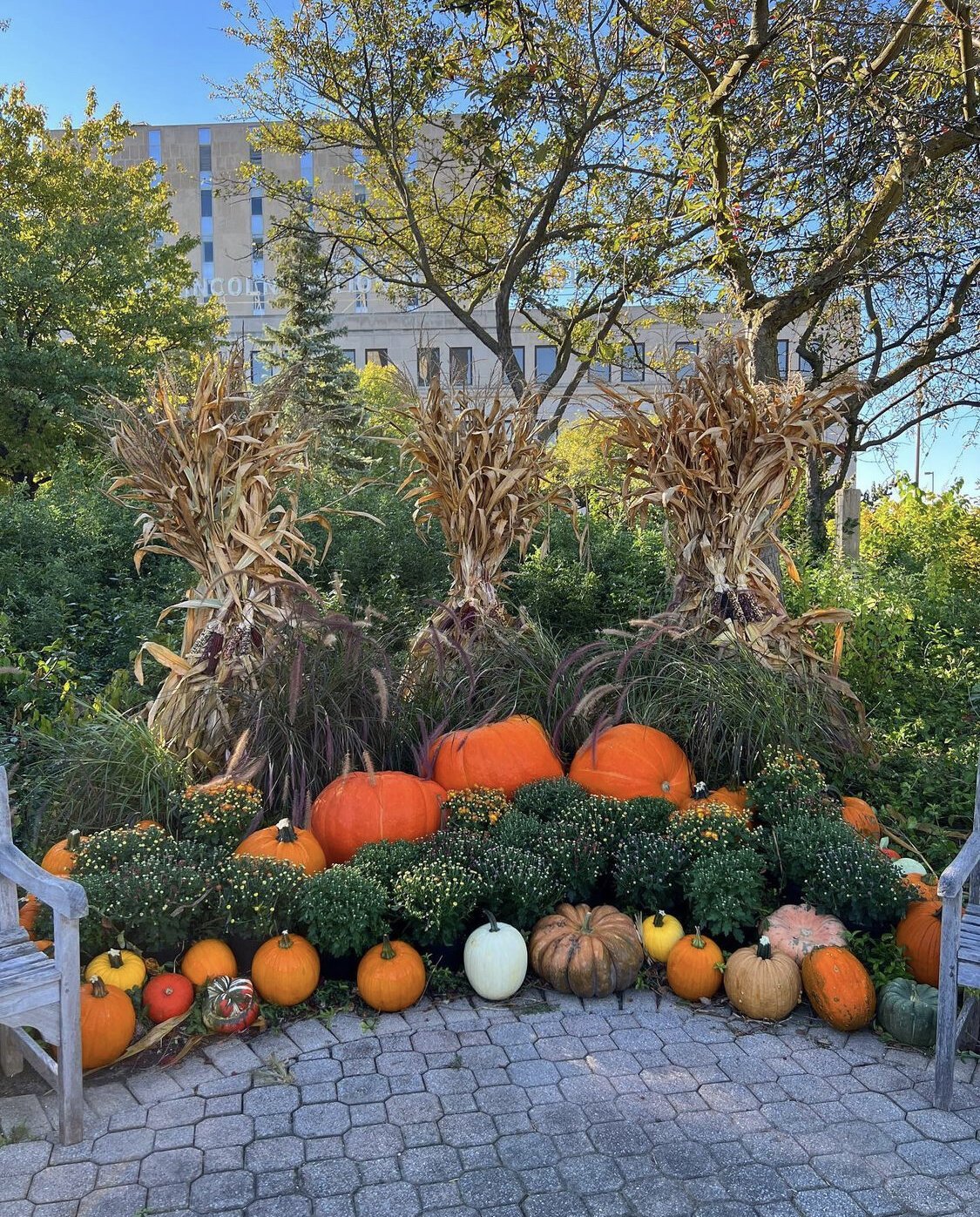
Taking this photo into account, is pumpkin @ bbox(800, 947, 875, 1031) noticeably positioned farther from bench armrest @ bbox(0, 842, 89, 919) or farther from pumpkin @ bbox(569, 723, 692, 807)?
bench armrest @ bbox(0, 842, 89, 919)

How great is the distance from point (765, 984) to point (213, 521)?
10.4 ft

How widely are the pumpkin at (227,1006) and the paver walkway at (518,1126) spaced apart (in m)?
0.07

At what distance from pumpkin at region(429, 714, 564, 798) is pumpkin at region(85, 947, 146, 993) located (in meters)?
1.53

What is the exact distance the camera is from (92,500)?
8586mm

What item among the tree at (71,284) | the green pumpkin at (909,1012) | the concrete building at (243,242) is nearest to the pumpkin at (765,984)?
the green pumpkin at (909,1012)

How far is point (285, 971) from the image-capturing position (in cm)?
313

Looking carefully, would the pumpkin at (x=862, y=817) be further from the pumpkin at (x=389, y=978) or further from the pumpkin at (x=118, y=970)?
the pumpkin at (x=118, y=970)

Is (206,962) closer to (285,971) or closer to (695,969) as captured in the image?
(285,971)

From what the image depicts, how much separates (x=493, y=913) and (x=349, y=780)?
926 millimetres

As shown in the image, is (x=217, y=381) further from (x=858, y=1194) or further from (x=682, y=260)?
(x=682, y=260)

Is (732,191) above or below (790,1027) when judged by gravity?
above

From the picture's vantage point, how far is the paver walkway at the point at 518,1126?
2.26 metres

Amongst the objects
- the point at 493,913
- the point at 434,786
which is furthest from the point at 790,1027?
the point at 434,786

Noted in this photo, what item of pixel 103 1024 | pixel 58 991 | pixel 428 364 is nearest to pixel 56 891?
pixel 58 991
